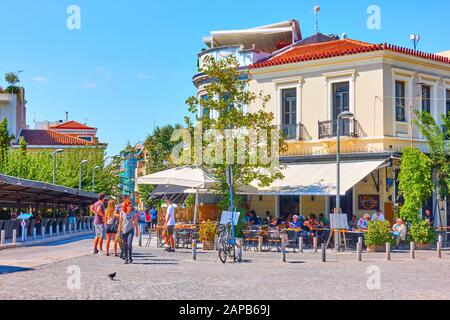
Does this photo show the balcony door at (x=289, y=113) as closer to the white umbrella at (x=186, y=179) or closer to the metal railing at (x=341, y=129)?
the metal railing at (x=341, y=129)

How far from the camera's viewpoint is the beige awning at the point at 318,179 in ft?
83.9

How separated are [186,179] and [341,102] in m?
8.13

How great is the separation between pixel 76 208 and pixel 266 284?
4661 cm

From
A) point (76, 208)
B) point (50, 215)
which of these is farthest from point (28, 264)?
point (76, 208)

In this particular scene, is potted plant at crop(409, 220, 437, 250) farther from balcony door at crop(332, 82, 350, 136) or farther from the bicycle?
the bicycle

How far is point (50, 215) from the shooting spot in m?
43.9

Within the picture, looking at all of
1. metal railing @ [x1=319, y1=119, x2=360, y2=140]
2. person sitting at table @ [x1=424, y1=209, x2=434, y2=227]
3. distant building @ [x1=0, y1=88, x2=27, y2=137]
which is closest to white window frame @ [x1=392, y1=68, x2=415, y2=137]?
metal railing @ [x1=319, y1=119, x2=360, y2=140]

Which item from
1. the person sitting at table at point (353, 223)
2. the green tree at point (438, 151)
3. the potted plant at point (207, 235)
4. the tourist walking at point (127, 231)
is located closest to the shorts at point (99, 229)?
the tourist walking at point (127, 231)

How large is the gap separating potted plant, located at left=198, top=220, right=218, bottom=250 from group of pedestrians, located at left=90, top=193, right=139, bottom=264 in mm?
3744

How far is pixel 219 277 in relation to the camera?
603 inches

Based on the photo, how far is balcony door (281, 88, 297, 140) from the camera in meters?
30.4

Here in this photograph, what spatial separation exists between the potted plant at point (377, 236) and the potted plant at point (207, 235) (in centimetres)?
552
